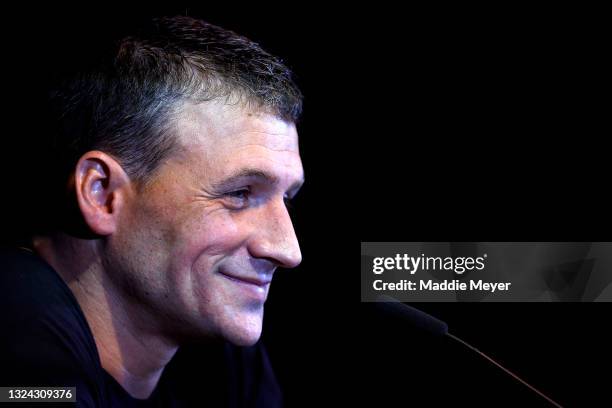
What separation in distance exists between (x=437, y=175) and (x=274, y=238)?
964 mm

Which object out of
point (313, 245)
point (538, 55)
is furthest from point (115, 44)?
point (538, 55)

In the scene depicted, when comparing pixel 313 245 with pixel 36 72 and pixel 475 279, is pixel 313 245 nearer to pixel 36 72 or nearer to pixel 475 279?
pixel 475 279

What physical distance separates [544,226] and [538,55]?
0.62m

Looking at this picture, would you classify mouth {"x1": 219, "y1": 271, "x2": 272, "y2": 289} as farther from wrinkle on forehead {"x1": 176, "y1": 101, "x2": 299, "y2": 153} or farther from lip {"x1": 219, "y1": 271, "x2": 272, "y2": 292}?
wrinkle on forehead {"x1": 176, "y1": 101, "x2": 299, "y2": 153}

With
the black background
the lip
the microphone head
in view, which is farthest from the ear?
the black background

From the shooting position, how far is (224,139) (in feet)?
4.31

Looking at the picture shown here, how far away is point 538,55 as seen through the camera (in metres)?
2.03

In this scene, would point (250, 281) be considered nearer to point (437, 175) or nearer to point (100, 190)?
point (100, 190)

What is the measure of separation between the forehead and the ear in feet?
0.52

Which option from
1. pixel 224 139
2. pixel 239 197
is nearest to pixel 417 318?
pixel 239 197

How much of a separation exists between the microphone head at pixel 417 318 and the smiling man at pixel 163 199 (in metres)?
0.33

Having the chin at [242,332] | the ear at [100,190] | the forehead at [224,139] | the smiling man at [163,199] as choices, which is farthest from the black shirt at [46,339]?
the forehead at [224,139]

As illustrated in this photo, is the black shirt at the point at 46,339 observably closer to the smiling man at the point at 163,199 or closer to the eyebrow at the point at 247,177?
the smiling man at the point at 163,199

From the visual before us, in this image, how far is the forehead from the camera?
130 cm
